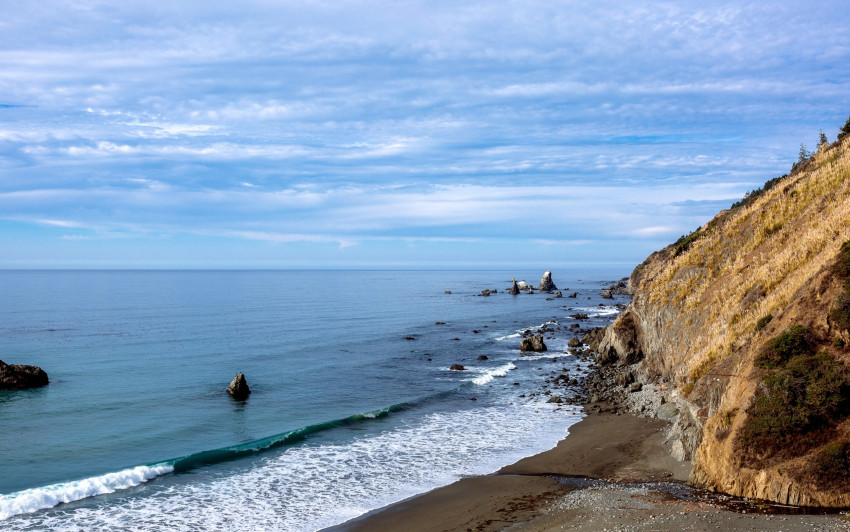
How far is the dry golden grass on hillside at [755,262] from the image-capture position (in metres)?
18.9

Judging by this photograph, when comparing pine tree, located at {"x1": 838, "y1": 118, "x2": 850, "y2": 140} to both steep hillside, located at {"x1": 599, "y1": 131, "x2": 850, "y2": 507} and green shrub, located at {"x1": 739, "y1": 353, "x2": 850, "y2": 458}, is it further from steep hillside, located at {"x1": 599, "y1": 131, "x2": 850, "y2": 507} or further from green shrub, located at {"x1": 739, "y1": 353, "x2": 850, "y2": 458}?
green shrub, located at {"x1": 739, "y1": 353, "x2": 850, "y2": 458}

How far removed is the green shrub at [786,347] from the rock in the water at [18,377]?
40427 millimetres

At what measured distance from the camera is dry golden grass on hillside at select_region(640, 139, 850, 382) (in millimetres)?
18906

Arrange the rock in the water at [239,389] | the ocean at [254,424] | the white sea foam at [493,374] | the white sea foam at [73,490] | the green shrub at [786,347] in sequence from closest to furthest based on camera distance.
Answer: the green shrub at [786,347]
the white sea foam at [73,490]
the ocean at [254,424]
the rock in the water at [239,389]
the white sea foam at [493,374]

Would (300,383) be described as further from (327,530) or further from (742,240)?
(742,240)

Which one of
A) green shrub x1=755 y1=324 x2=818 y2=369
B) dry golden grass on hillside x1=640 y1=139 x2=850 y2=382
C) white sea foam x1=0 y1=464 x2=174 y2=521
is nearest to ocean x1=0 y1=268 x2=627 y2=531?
white sea foam x1=0 y1=464 x2=174 y2=521

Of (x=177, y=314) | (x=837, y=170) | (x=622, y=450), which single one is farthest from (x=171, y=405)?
(x=177, y=314)

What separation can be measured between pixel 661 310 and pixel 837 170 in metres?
10.5

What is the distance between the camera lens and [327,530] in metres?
16.1

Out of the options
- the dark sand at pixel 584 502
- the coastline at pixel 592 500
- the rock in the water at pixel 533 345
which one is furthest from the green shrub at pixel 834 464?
the rock in the water at pixel 533 345

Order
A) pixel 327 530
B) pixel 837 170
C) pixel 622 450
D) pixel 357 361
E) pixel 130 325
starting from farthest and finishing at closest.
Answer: pixel 130 325, pixel 357 361, pixel 837 170, pixel 622 450, pixel 327 530

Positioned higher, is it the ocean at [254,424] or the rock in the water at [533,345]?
the rock in the water at [533,345]

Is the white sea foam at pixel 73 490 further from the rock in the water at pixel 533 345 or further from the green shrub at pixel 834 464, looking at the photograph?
the rock in the water at pixel 533 345

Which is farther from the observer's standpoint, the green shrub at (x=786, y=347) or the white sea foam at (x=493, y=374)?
the white sea foam at (x=493, y=374)
